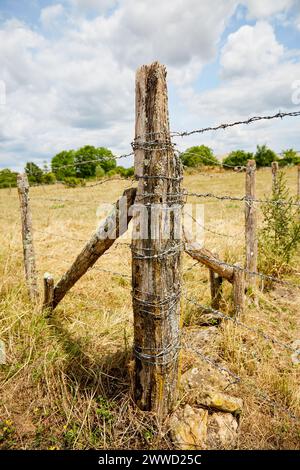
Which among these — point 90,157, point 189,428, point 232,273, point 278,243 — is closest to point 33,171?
point 232,273

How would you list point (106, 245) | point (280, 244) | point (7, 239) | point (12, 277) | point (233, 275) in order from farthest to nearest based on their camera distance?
point (7, 239) → point (280, 244) → point (12, 277) → point (233, 275) → point (106, 245)

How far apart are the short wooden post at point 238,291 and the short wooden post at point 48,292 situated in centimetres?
200

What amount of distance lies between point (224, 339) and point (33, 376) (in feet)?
5.85

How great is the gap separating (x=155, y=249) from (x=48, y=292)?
5.99ft

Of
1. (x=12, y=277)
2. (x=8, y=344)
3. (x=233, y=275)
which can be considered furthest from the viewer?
(x=12, y=277)

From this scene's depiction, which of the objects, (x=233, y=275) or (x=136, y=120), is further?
(x=233, y=275)

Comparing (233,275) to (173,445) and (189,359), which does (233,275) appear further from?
(173,445)

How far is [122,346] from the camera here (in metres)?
2.95

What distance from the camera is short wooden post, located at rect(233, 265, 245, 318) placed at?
3346mm

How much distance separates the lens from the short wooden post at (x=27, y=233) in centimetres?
366

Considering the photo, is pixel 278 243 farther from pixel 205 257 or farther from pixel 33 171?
pixel 33 171

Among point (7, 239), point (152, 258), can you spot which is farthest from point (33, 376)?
point (7, 239)
